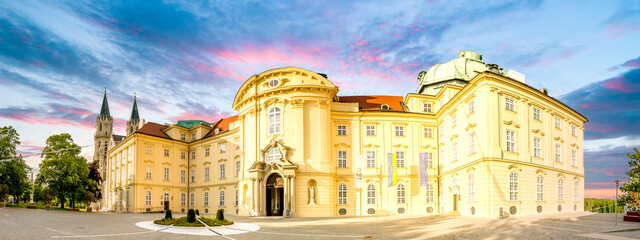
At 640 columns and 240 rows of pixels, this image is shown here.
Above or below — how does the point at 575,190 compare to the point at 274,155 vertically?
below

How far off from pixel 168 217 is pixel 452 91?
3015 centimetres

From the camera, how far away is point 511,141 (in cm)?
Result: 3512

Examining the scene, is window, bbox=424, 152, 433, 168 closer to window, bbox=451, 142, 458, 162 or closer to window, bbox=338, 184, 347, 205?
window, bbox=451, 142, 458, 162

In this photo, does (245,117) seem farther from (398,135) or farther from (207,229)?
(207,229)

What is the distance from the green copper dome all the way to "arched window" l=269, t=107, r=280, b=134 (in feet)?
64.0

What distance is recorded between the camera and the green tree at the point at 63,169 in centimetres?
5469

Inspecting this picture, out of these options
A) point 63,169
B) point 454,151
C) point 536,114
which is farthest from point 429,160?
point 63,169

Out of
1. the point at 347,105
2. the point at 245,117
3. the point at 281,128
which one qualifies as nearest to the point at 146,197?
the point at 245,117

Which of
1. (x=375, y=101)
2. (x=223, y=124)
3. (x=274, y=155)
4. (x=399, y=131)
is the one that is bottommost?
(x=274, y=155)

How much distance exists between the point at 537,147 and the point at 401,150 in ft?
46.1

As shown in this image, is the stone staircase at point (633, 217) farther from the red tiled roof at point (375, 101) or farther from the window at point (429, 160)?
the red tiled roof at point (375, 101)

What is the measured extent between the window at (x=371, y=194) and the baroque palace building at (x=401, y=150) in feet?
0.35

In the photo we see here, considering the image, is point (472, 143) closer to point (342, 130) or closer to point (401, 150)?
point (401, 150)

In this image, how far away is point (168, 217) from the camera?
1189 inches
